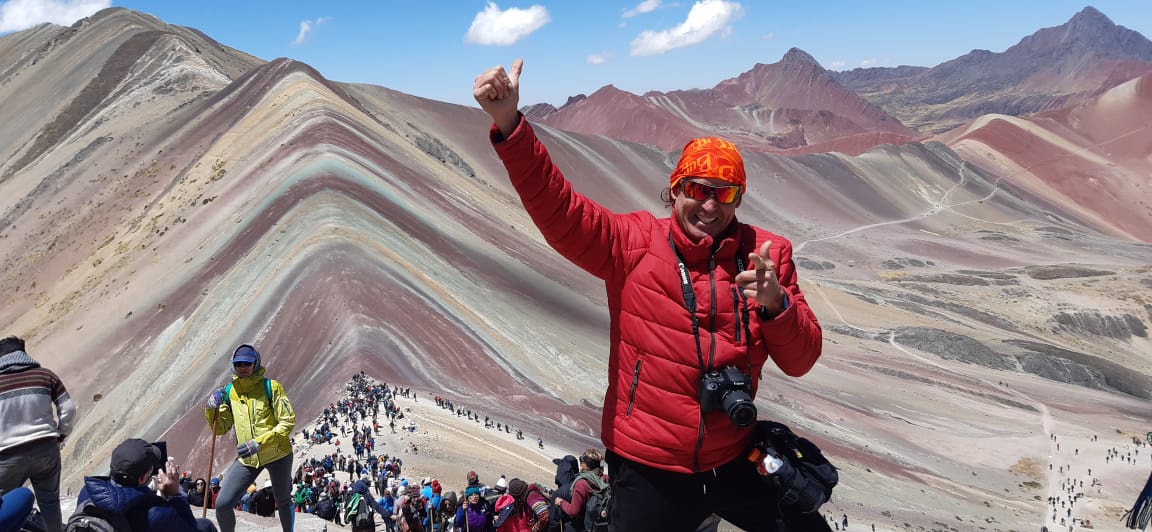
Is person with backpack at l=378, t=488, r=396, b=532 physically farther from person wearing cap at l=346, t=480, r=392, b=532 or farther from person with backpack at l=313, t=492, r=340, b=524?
person with backpack at l=313, t=492, r=340, b=524

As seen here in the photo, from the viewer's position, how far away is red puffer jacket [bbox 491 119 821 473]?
3346 mm

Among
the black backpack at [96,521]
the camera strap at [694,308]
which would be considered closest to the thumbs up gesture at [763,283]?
the camera strap at [694,308]

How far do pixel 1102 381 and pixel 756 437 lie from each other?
55.9m

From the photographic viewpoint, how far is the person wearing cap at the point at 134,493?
4148 millimetres

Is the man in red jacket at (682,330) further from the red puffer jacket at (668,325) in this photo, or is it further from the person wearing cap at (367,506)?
the person wearing cap at (367,506)

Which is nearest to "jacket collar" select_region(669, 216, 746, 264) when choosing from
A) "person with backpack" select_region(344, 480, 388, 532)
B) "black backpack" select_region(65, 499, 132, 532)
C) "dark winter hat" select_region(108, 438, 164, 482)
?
"dark winter hat" select_region(108, 438, 164, 482)

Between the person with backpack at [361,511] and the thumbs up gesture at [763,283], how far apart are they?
567cm

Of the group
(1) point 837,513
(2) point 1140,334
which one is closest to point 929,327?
(2) point 1140,334

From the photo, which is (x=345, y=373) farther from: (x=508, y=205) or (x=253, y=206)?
(x=508, y=205)

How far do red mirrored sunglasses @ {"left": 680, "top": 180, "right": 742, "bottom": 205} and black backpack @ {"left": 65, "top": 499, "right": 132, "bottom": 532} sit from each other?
12.1 ft

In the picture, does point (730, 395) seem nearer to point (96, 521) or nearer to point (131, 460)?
point (131, 460)

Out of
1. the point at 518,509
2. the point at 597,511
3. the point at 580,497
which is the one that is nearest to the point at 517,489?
the point at 518,509

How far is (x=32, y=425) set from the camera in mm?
5406

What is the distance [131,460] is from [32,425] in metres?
1.95
